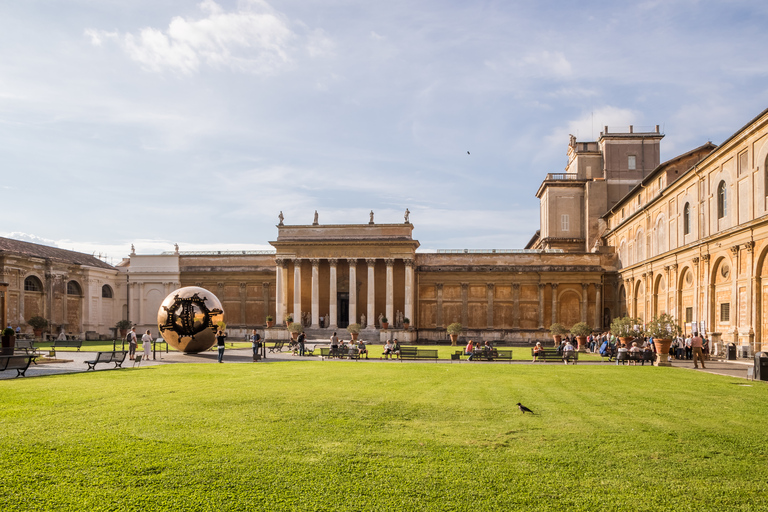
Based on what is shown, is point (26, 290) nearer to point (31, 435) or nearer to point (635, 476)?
point (31, 435)

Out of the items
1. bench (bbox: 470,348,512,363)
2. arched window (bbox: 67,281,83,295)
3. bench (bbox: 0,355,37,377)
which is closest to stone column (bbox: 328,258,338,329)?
arched window (bbox: 67,281,83,295)

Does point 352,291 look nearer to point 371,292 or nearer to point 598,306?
point 371,292

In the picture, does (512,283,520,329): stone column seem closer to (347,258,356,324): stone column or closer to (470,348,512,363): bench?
(347,258,356,324): stone column

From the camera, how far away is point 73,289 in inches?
2146

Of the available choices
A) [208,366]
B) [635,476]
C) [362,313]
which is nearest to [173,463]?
[635,476]

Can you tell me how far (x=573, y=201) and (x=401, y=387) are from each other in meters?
48.9

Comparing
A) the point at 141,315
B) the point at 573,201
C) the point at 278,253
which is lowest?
the point at 141,315

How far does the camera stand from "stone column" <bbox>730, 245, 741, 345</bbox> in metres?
28.3

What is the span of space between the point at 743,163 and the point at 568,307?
2874cm

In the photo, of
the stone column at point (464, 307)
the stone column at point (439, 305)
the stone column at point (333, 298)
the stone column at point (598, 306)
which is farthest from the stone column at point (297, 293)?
the stone column at point (598, 306)

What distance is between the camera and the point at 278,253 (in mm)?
55094

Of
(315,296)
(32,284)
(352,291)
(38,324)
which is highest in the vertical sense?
(32,284)

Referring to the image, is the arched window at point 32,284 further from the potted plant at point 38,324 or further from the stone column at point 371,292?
the stone column at point 371,292

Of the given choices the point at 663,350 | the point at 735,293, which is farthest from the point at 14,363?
the point at 735,293
